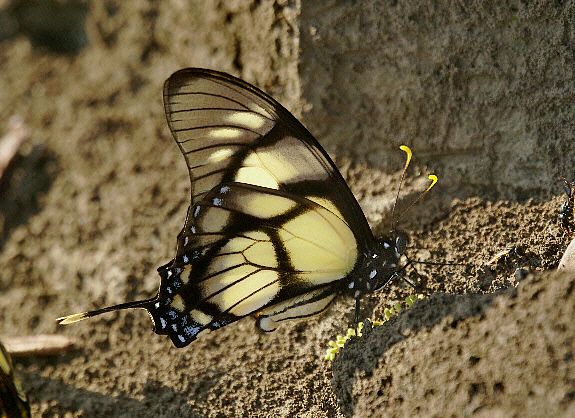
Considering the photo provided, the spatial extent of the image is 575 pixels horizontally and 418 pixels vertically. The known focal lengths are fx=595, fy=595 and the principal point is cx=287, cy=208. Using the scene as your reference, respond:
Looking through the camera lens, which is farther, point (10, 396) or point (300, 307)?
point (300, 307)

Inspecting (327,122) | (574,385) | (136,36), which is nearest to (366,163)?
(327,122)

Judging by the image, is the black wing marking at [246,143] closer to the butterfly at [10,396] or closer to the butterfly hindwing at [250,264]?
the butterfly hindwing at [250,264]

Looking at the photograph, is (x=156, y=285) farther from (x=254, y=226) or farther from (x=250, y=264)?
(x=254, y=226)

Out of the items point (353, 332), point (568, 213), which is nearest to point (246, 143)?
point (353, 332)

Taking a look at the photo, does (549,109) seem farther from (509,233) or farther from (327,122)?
(327,122)

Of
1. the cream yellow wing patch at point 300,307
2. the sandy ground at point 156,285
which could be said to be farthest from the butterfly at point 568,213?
the cream yellow wing patch at point 300,307

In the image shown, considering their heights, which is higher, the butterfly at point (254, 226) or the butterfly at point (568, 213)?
the butterfly at point (254, 226)

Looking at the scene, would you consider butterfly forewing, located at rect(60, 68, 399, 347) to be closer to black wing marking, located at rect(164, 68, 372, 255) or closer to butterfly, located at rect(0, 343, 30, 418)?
black wing marking, located at rect(164, 68, 372, 255)
